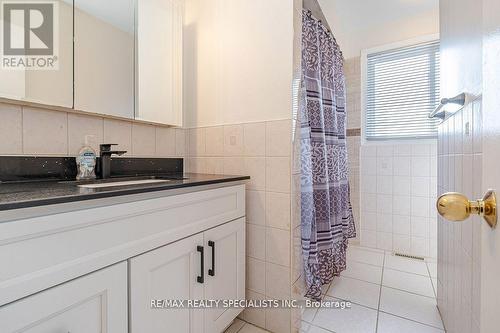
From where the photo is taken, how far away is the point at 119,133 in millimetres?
1376

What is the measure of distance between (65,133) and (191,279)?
2.96ft

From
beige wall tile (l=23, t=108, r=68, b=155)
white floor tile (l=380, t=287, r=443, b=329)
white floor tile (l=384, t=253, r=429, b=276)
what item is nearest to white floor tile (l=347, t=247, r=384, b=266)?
white floor tile (l=384, t=253, r=429, b=276)

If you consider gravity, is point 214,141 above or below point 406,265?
above

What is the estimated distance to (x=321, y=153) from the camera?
1513 mm

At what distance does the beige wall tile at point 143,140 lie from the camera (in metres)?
1.46

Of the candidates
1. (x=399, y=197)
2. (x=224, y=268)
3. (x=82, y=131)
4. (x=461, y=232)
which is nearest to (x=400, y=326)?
(x=461, y=232)

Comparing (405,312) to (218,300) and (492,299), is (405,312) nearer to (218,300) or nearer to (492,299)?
(218,300)

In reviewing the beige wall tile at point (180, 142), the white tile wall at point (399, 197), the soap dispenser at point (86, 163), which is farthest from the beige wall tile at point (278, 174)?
the white tile wall at point (399, 197)

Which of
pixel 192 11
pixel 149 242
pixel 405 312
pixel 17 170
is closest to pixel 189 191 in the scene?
pixel 149 242

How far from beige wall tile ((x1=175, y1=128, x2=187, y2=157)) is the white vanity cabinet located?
2.26ft

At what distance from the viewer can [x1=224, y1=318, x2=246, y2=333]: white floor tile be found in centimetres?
136

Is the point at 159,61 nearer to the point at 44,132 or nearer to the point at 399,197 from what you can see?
the point at 44,132

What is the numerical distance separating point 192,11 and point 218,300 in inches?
69.5

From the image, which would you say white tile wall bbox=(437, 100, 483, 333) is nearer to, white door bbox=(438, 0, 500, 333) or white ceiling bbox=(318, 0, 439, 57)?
white door bbox=(438, 0, 500, 333)
